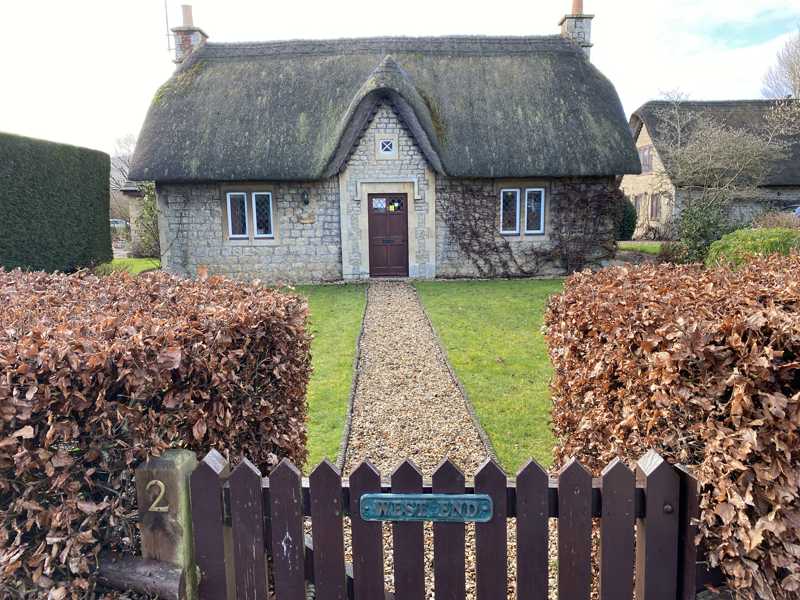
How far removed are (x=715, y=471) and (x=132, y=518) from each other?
2.19 metres

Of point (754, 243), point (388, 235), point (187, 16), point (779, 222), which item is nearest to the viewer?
point (754, 243)

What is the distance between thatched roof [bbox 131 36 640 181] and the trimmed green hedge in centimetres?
161

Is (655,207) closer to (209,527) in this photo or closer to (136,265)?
(136,265)

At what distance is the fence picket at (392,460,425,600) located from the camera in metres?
2.23

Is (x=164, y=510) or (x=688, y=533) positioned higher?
(x=164, y=510)

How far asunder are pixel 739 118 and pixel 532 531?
1271 inches

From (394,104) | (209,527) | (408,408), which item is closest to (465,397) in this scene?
(408,408)

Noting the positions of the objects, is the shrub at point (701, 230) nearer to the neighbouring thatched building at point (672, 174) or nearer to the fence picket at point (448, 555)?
the neighbouring thatched building at point (672, 174)

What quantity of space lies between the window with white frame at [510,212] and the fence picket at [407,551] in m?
15.3

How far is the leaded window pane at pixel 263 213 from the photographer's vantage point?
16.7 metres

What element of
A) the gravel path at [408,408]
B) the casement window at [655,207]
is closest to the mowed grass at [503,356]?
the gravel path at [408,408]

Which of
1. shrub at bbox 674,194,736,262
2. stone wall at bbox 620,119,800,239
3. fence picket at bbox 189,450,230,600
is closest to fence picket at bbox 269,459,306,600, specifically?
fence picket at bbox 189,450,230,600

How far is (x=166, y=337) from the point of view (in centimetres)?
235

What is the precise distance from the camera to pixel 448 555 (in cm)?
231
